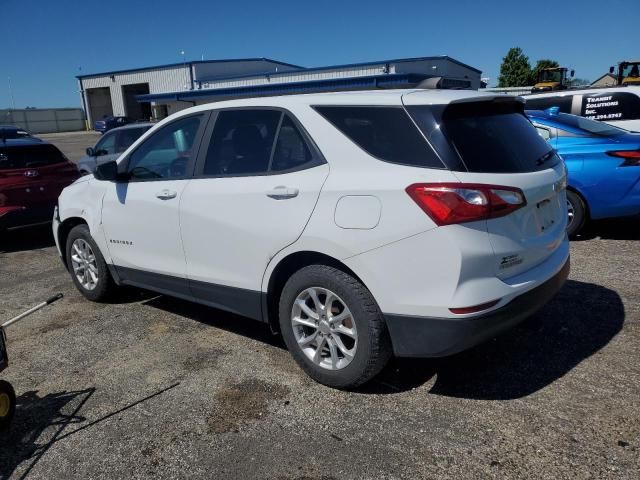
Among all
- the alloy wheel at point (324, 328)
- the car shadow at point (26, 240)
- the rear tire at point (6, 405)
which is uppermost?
the alloy wheel at point (324, 328)

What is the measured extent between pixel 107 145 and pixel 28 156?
13.4ft

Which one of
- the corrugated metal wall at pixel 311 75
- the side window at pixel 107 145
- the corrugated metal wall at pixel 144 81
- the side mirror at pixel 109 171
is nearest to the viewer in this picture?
the side mirror at pixel 109 171

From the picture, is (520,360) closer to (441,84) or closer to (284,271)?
(284,271)

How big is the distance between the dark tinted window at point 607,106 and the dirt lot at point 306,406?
511 cm

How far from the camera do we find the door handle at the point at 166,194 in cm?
389

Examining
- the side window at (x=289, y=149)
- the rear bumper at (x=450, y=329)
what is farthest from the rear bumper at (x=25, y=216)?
the rear bumper at (x=450, y=329)

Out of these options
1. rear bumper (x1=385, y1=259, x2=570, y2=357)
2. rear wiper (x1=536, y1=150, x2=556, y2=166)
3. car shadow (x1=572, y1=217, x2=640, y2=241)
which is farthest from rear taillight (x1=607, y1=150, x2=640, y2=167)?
rear bumper (x1=385, y1=259, x2=570, y2=357)

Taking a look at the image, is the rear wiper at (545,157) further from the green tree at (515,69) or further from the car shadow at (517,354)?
the green tree at (515,69)

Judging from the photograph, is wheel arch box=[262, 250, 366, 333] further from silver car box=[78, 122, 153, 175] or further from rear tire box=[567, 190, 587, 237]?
silver car box=[78, 122, 153, 175]

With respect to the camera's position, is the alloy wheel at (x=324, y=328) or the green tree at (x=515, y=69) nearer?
the alloy wheel at (x=324, y=328)

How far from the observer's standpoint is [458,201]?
2.65m

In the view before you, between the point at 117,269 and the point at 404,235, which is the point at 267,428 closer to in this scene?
the point at 404,235

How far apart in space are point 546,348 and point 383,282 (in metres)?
1.58

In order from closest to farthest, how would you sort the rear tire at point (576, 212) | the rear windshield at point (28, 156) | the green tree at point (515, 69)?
the rear tire at point (576, 212), the rear windshield at point (28, 156), the green tree at point (515, 69)
